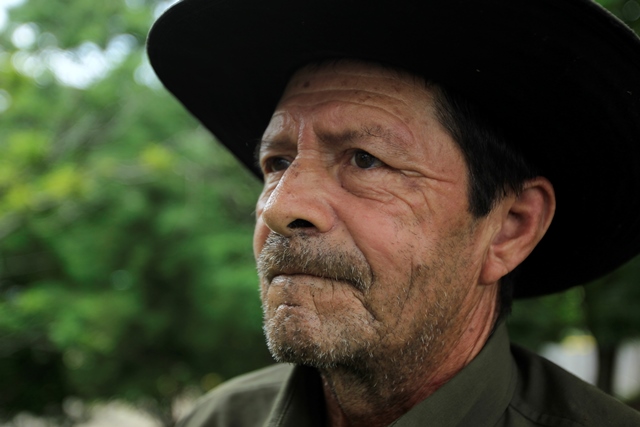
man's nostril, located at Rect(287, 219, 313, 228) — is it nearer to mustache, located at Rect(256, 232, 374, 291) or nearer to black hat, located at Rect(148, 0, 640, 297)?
mustache, located at Rect(256, 232, 374, 291)

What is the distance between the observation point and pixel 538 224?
6.92ft

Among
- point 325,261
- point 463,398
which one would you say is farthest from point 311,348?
point 463,398

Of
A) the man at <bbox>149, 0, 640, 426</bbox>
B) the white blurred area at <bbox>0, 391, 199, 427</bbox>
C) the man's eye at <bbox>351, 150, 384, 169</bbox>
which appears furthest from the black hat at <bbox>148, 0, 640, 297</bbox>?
the white blurred area at <bbox>0, 391, 199, 427</bbox>

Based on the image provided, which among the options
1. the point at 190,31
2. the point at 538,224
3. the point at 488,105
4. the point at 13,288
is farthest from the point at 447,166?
the point at 13,288

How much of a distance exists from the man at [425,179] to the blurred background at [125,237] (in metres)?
1.87

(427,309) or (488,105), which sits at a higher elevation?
(488,105)

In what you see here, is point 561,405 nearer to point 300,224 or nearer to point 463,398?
point 463,398

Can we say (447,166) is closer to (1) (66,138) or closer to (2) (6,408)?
(1) (66,138)

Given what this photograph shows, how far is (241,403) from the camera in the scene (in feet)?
8.68

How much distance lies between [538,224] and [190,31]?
129cm

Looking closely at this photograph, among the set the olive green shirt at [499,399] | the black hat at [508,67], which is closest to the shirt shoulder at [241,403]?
the olive green shirt at [499,399]

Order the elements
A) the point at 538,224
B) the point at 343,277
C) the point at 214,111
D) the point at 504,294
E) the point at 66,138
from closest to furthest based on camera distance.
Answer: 1. the point at 343,277
2. the point at 538,224
3. the point at 504,294
4. the point at 214,111
5. the point at 66,138

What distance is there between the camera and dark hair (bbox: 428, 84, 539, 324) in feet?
6.39

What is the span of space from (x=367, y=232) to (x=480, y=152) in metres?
0.44
